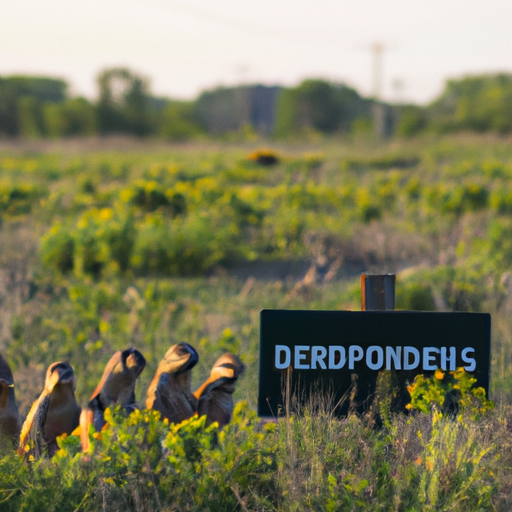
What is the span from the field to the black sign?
135mm

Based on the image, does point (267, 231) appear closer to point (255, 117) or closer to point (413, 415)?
point (413, 415)

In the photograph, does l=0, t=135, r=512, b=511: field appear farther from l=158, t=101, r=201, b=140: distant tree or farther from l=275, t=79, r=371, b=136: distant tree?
l=275, t=79, r=371, b=136: distant tree

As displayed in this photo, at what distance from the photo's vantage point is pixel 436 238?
1102 cm

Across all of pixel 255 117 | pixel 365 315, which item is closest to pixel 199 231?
pixel 365 315

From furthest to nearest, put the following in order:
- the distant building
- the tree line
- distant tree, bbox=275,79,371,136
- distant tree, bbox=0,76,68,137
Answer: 1. the distant building
2. distant tree, bbox=275,79,371,136
3. distant tree, bbox=0,76,68,137
4. the tree line

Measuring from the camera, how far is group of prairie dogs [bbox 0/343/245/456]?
341 cm

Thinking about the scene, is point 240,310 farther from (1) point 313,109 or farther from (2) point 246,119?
(2) point 246,119

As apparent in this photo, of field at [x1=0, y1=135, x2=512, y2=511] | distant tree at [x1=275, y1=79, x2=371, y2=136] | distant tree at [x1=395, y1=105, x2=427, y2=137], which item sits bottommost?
field at [x1=0, y1=135, x2=512, y2=511]

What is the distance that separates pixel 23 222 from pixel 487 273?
265 inches

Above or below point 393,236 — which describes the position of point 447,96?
above

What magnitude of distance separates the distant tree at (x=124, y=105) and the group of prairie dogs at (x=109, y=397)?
1885 inches

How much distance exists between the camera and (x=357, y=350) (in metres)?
3.30

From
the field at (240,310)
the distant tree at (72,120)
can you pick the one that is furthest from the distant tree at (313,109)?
the field at (240,310)

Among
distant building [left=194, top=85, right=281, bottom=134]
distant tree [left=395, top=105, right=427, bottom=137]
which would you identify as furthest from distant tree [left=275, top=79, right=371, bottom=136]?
distant tree [left=395, top=105, right=427, bottom=137]
